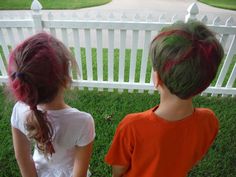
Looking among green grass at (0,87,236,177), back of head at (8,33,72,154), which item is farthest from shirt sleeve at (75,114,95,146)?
green grass at (0,87,236,177)

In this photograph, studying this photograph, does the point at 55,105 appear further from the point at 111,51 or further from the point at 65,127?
the point at 111,51

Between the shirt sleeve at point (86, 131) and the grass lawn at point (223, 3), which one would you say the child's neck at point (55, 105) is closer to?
the shirt sleeve at point (86, 131)

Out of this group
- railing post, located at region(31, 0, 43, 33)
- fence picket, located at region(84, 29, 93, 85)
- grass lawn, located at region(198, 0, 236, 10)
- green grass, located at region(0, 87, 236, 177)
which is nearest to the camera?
green grass, located at region(0, 87, 236, 177)

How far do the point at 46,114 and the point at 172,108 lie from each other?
558mm

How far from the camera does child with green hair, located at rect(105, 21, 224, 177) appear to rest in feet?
3.01

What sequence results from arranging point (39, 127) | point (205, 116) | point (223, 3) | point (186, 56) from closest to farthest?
point (186, 56), point (39, 127), point (205, 116), point (223, 3)

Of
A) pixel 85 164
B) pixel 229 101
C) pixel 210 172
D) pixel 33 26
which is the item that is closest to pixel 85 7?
pixel 33 26

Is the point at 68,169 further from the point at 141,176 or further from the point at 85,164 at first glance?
the point at 141,176

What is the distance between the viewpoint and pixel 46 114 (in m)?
1.13

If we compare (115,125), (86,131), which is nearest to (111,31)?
(115,125)

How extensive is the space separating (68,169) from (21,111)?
1.56 ft

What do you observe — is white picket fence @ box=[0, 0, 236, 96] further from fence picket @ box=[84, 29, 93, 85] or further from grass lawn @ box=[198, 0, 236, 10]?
grass lawn @ box=[198, 0, 236, 10]

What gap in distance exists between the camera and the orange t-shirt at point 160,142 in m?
1.13

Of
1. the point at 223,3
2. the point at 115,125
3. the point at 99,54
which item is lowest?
the point at 223,3
